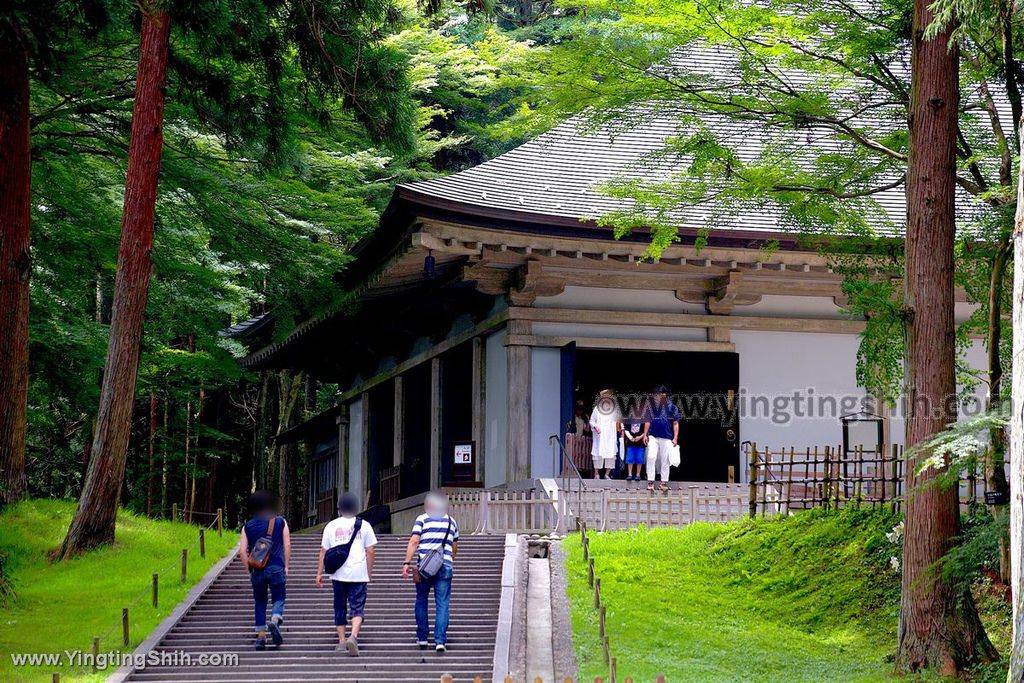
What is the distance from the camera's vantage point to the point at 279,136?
19.4 meters

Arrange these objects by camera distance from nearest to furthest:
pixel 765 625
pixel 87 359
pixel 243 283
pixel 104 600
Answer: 1. pixel 765 625
2. pixel 104 600
3. pixel 87 359
4. pixel 243 283

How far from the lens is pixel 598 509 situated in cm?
1812

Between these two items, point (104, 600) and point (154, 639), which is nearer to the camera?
point (154, 639)

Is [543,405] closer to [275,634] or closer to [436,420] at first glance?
[436,420]

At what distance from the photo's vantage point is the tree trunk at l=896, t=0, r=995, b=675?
36.4 feet

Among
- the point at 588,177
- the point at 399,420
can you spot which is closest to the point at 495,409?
the point at 588,177

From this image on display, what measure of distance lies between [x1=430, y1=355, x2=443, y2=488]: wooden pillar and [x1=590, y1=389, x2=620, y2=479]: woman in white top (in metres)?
4.17

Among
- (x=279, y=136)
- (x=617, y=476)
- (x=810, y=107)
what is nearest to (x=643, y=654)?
(x=810, y=107)

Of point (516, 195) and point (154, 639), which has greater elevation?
point (516, 195)

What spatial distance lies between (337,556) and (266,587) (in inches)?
33.1

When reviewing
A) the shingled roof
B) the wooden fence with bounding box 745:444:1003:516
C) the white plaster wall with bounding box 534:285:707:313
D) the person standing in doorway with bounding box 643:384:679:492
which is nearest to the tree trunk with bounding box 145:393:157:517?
the shingled roof

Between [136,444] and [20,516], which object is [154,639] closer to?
[20,516]

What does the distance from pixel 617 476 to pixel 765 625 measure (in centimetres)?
766

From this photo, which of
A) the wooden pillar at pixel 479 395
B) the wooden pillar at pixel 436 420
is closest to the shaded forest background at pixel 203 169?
the wooden pillar at pixel 479 395
